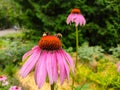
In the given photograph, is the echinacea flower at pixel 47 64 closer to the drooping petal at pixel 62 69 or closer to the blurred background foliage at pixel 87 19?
the drooping petal at pixel 62 69

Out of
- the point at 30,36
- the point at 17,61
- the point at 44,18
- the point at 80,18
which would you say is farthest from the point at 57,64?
the point at 30,36

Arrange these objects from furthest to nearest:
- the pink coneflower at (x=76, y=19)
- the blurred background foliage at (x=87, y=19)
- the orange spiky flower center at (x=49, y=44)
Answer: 1. the blurred background foliage at (x=87, y=19)
2. the pink coneflower at (x=76, y=19)
3. the orange spiky flower center at (x=49, y=44)

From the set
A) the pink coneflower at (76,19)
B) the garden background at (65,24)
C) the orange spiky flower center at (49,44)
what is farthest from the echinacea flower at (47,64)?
the garden background at (65,24)

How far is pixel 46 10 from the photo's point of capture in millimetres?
6816

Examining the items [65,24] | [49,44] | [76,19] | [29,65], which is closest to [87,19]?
[65,24]

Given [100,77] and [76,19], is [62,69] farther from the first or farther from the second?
[100,77]

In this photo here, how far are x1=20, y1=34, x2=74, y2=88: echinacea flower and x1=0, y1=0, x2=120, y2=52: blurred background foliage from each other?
5.16 meters

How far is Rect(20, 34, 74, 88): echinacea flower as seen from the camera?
48.2 inches

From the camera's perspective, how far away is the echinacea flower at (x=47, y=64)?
4.02 ft

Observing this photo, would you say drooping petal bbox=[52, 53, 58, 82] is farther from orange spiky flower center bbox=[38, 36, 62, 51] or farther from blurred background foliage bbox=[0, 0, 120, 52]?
blurred background foliage bbox=[0, 0, 120, 52]

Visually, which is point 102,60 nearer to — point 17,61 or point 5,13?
point 17,61

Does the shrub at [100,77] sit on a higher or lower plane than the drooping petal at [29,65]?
lower

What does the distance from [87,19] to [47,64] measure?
18.4ft

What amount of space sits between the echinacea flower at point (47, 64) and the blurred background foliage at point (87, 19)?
516cm
